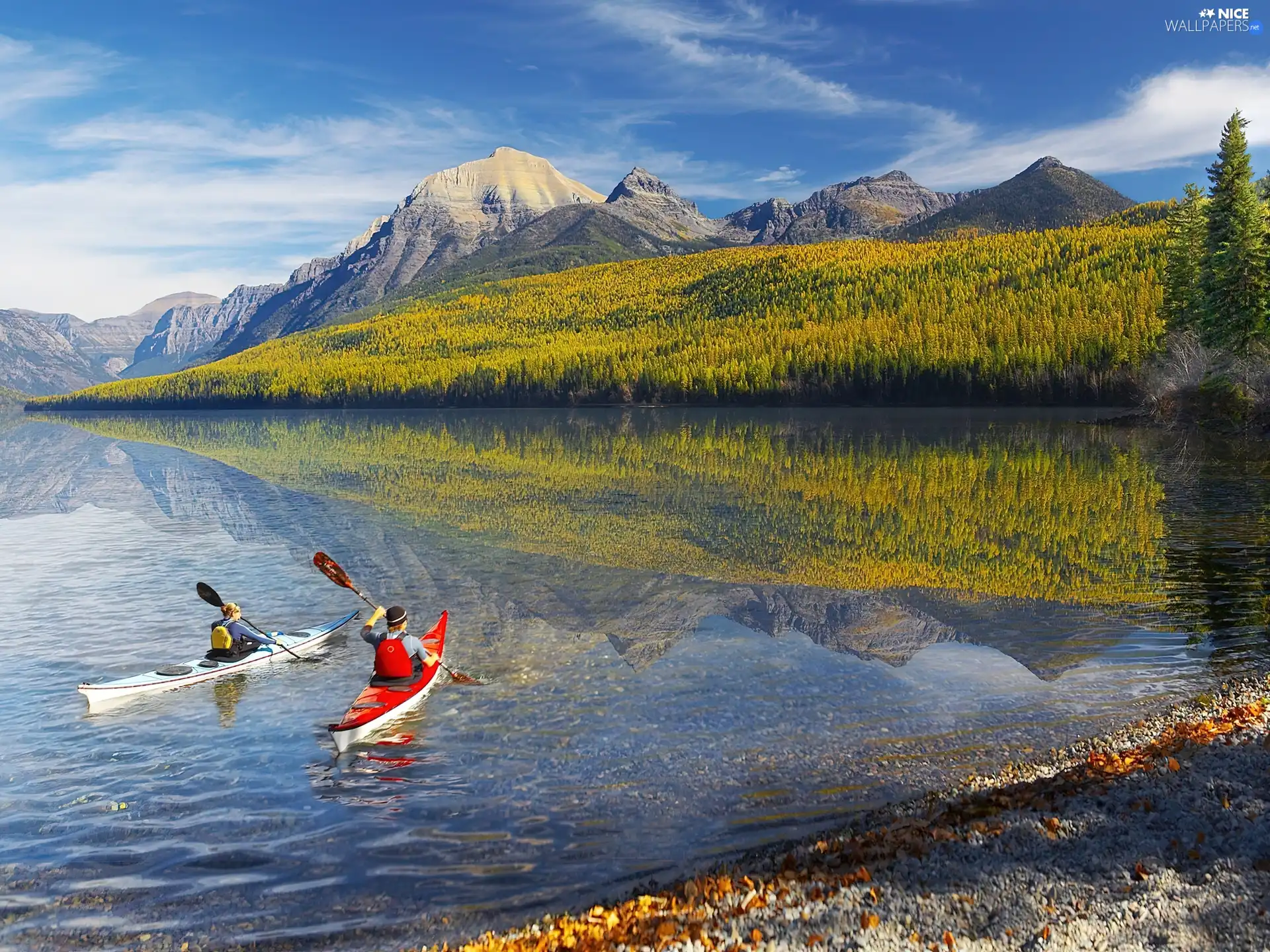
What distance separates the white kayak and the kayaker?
165 inches

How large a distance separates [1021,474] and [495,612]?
4265 cm

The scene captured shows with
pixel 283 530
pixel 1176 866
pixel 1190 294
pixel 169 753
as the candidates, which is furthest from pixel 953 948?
pixel 1190 294

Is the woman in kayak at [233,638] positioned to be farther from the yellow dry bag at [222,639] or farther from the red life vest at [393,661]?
the red life vest at [393,661]

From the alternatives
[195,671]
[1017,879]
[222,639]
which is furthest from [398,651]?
[1017,879]

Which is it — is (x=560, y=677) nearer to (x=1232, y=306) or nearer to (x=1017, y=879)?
(x=1017, y=879)

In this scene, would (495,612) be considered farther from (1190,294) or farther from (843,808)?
(1190,294)

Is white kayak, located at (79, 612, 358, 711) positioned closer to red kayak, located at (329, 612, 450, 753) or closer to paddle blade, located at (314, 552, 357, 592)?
paddle blade, located at (314, 552, 357, 592)

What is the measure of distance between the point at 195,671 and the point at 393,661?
5987 millimetres

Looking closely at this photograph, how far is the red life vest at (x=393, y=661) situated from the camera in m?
20.3

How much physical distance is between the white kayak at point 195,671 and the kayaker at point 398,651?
4203 millimetres

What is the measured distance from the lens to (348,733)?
58.6ft

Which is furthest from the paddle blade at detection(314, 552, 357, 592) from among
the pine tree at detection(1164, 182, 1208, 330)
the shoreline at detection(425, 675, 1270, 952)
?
the pine tree at detection(1164, 182, 1208, 330)

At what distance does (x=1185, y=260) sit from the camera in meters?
97.6

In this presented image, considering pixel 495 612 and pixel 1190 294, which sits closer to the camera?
pixel 495 612
